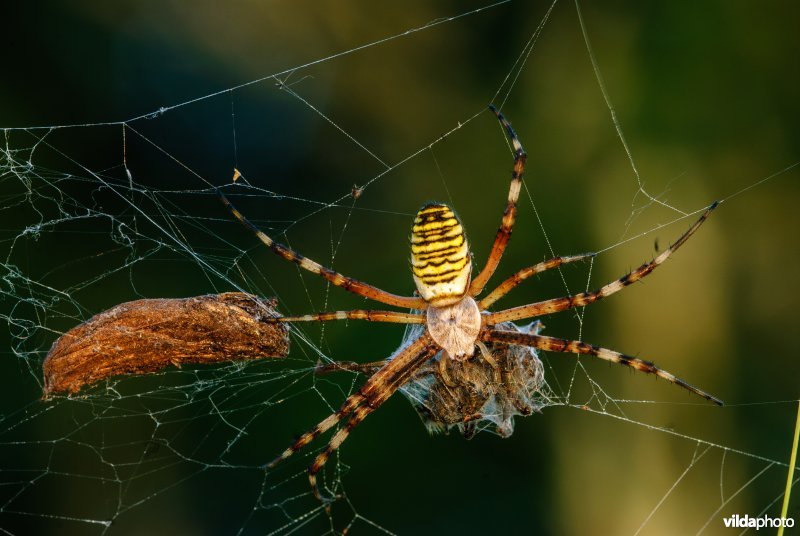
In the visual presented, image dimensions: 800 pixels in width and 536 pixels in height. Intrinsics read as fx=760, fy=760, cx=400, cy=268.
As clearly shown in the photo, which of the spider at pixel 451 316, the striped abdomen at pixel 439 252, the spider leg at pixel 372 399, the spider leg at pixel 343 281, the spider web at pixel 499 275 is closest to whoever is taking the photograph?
the striped abdomen at pixel 439 252

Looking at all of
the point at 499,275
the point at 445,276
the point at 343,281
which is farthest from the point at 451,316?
the point at 499,275

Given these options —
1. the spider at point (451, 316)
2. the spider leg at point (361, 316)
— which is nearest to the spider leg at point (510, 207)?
the spider at point (451, 316)

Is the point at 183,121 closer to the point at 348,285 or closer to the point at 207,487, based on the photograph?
the point at 207,487

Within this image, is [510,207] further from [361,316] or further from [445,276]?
[361,316]

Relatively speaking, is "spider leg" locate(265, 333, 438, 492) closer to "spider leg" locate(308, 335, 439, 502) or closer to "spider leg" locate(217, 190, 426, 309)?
"spider leg" locate(308, 335, 439, 502)

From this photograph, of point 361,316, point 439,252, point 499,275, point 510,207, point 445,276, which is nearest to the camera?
point 439,252

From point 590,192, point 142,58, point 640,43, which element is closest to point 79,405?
point 142,58

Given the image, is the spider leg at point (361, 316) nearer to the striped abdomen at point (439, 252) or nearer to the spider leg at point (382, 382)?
the spider leg at point (382, 382)
